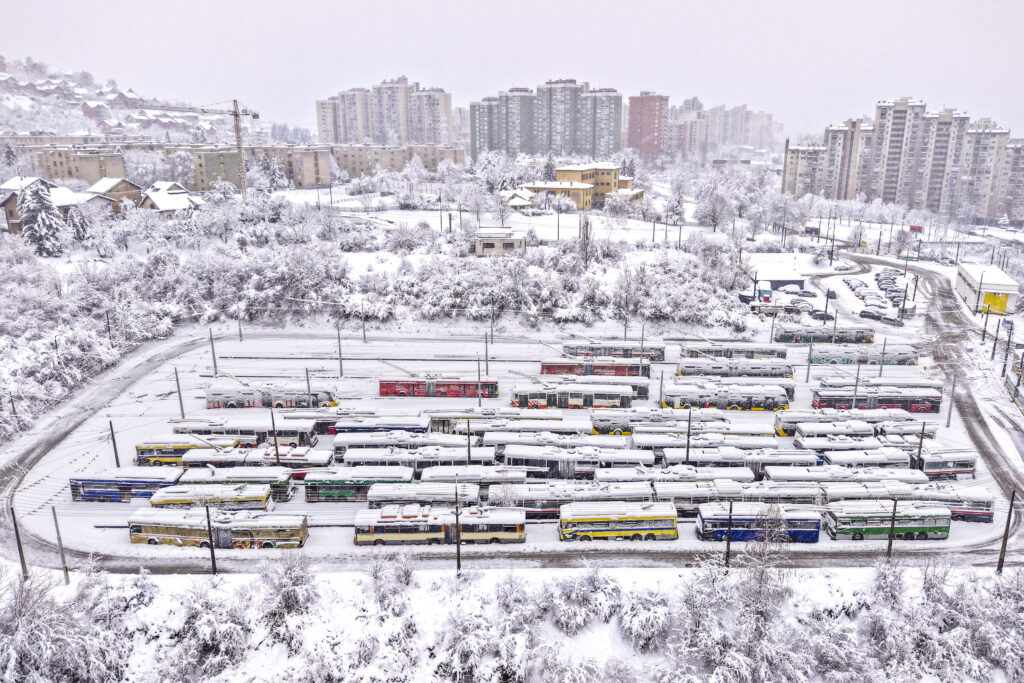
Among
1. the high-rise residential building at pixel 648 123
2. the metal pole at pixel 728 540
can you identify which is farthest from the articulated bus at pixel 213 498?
the high-rise residential building at pixel 648 123

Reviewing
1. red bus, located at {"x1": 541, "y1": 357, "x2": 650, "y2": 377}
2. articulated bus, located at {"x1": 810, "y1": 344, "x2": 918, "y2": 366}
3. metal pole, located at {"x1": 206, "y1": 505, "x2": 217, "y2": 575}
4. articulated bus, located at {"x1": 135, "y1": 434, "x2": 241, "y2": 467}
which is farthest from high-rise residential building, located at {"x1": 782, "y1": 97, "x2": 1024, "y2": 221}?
metal pole, located at {"x1": 206, "y1": 505, "x2": 217, "y2": 575}

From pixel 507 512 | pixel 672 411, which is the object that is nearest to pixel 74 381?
pixel 507 512

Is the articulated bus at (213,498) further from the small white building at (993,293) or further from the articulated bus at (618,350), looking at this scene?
the small white building at (993,293)

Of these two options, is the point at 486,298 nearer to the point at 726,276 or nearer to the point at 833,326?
the point at 726,276

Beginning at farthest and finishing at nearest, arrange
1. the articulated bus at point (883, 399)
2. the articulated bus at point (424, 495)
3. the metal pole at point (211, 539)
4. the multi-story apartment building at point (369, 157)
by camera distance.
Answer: the multi-story apartment building at point (369, 157)
the articulated bus at point (883, 399)
the articulated bus at point (424, 495)
the metal pole at point (211, 539)

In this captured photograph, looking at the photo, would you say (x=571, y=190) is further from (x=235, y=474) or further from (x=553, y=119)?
(x=235, y=474)

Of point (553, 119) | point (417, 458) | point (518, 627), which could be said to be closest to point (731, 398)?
point (417, 458)
